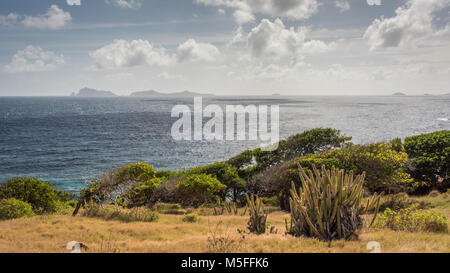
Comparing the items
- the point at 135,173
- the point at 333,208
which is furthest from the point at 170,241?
the point at 135,173

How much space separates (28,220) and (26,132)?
82.3 m

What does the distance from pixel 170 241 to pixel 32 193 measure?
14.5 meters

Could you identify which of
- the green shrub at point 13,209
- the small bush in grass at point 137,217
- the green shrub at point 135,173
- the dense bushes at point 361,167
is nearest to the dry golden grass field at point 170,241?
the green shrub at point 13,209

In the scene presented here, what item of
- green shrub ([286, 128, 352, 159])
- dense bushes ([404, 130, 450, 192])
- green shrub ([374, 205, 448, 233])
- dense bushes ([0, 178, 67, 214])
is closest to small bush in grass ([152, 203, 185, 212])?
dense bushes ([0, 178, 67, 214])

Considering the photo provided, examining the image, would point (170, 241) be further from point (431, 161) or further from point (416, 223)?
point (431, 161)

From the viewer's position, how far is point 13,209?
771 inches

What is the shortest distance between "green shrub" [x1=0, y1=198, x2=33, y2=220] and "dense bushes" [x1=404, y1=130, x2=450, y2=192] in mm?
32643

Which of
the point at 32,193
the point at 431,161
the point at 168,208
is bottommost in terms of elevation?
the point at 168,208

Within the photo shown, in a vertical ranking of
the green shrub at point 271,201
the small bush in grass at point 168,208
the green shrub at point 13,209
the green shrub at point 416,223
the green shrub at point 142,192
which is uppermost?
the green shrub at point 416,223

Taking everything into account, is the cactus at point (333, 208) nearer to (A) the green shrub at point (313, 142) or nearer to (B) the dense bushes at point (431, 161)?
(B) the dense bushes at point (431, 161)

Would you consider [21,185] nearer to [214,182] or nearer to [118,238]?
[118,238]

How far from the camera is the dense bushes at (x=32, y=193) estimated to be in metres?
21.9

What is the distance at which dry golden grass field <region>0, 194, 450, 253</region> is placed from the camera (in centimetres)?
1038

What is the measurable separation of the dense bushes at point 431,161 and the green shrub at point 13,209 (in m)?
32.6
